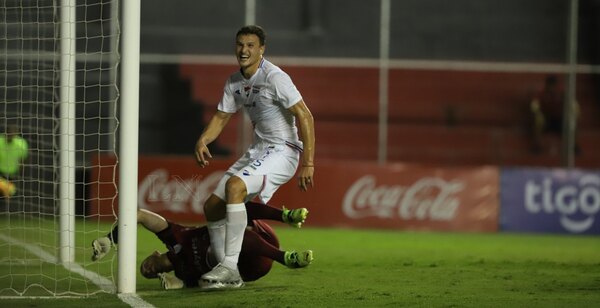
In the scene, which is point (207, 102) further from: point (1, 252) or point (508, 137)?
point (1, 252)

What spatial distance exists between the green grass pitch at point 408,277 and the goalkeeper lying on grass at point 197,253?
15 cm

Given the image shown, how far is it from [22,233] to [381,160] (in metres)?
7.18

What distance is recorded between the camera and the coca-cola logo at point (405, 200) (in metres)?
17.6

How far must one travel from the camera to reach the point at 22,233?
46.9 feet

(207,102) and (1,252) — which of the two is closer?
(1,252)

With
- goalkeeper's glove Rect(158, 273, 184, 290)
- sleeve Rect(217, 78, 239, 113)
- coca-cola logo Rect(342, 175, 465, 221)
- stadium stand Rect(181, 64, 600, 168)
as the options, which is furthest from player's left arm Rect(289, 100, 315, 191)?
stadium stand Rect(181, 64, 600, 168)

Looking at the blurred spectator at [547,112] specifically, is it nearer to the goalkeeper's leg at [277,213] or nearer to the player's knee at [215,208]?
the goalkeeper's leg at [277,213]

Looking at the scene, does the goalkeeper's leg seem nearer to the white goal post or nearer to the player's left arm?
the player's left arm

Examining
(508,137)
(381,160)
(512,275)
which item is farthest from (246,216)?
(508,137)

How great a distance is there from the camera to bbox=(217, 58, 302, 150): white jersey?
879 centimetres

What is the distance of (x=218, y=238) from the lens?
8727 mm

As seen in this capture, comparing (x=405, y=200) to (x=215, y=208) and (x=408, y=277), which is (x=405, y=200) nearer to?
(x=408, y=277)

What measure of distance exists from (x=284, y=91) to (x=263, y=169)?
0.63 m

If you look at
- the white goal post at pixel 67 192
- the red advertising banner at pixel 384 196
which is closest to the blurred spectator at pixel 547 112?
the red advertising banner at pixel 384 196
